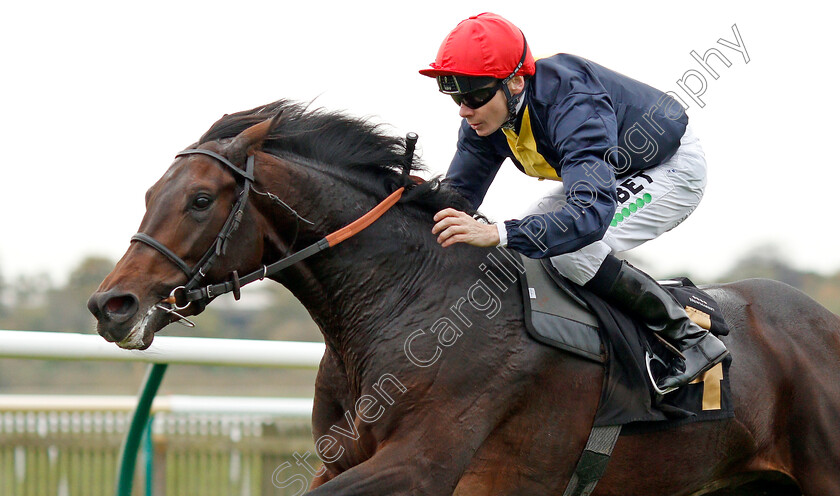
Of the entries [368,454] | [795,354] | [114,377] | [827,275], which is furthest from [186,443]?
[827,275]

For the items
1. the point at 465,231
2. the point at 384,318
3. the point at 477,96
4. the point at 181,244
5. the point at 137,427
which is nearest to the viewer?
the point at 181,244

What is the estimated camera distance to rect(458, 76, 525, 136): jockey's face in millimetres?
3141

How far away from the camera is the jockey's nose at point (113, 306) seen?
2586mm

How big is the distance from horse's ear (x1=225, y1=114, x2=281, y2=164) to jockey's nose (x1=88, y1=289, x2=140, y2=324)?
1.83ft

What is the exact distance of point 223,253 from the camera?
9.20 feet

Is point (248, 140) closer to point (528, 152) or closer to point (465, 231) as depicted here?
point (465, 231)

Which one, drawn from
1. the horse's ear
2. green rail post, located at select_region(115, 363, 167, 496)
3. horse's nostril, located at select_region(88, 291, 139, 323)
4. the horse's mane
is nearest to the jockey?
the horse's mane

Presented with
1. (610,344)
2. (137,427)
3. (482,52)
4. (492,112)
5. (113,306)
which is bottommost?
(137,427)

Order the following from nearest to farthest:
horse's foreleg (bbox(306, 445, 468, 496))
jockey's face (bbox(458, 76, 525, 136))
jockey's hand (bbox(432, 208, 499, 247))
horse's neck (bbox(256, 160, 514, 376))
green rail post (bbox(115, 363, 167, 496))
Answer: horse's foreleg (bbox(306, 445, 468, 496)), jockey's hand (bbox(432, 208, 499, 247)), horse's neck (bbox(256, 160, 514, 376)), jockey's face (bbox(458, 76, 525, 136)), green rail post (bbox(115, 363, 167, 496))

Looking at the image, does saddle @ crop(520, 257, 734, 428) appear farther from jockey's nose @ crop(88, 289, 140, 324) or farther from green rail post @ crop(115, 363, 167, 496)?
green rail post @ crop(115, 363, 167, 496)

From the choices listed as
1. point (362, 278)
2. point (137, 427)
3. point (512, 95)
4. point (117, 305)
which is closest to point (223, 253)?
point (117, 305)

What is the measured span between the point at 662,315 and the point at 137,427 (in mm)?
2121

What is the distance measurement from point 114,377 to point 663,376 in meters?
12.5

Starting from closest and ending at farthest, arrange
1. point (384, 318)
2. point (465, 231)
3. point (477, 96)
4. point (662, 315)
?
point (465, 231), point (384, 318), point (477, 96), point (662, 315)
